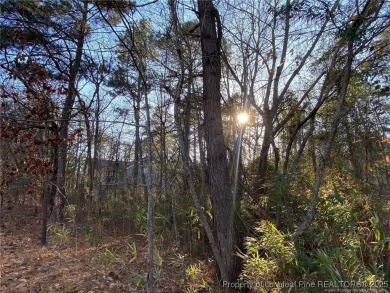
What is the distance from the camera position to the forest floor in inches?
123

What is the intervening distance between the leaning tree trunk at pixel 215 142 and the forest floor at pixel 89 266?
1.72 feet

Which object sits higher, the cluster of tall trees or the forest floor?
the cluster of tall trees

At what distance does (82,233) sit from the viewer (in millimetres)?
5426

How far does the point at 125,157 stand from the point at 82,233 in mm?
4062

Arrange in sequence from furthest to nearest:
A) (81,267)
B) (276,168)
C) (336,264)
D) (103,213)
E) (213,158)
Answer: (103,213), (276,168), (81,267), (213,158), (336,264)

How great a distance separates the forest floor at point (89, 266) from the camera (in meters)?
3.12

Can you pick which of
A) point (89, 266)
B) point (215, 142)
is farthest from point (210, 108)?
point (89, 266)

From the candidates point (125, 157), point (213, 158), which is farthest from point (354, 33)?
point (125, 157)

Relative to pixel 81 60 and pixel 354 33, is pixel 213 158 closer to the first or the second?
pixel 354 33

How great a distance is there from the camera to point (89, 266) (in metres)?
3.76

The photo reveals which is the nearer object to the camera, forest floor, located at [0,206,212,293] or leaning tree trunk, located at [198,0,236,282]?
leaning tree trunk, located at [198,0,236,282]

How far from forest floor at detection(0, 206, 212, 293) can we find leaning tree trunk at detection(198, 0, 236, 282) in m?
0.53

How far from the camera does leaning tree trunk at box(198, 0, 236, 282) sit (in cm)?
293

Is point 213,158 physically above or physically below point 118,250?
above
